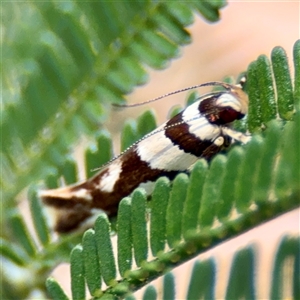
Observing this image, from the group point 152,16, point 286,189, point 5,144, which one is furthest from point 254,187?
point 5,144

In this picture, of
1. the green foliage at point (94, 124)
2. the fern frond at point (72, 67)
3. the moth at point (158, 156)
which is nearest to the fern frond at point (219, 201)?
the green foliage at point (94, 124)

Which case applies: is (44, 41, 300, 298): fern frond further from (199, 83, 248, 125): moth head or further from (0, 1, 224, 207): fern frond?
(0, 1, 224, 207): fern frond

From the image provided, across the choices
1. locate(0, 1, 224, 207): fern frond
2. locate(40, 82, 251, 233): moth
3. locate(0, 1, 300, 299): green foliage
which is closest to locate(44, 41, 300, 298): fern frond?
locate(0, 1, 300, 299): green foliage

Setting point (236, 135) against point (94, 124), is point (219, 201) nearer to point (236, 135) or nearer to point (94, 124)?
point (236, 135)

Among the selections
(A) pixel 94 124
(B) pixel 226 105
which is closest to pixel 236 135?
(B) pixel 226 105

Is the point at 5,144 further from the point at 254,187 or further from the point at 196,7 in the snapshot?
the point at 254,187

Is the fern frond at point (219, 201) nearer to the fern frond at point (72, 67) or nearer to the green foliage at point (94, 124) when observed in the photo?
the green foliage at point (94, 124)

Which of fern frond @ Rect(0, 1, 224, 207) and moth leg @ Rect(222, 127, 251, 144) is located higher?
fern frond @ Rect(0, 1, 224, 207)

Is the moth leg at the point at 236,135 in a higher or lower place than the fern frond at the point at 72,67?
lower
